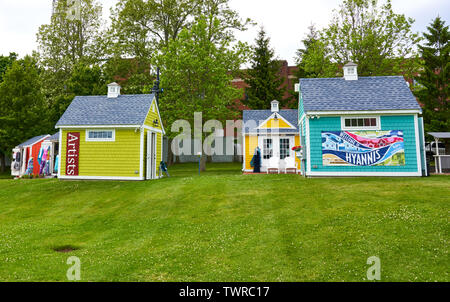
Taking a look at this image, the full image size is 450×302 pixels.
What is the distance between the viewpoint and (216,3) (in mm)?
31109

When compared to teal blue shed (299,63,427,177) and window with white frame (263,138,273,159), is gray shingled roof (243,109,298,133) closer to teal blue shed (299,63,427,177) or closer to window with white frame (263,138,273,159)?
window with white frame (263,138,273,159)

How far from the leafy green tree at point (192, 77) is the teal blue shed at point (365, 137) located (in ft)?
38.0

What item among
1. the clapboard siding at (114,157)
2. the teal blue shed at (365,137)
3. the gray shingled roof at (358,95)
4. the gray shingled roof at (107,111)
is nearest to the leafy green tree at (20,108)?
the gray shingled roof at (107,111)

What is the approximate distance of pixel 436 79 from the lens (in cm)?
2841

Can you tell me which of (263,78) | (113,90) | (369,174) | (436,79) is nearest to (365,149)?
(369,174)

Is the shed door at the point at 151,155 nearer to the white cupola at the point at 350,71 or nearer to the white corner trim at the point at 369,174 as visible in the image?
the white corner trim at the point at 369,174

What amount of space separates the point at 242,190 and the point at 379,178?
696 cm

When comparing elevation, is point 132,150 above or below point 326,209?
above

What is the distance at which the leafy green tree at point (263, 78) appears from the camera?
35344mm

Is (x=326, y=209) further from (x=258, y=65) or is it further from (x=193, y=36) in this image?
(x=258, y=65)
